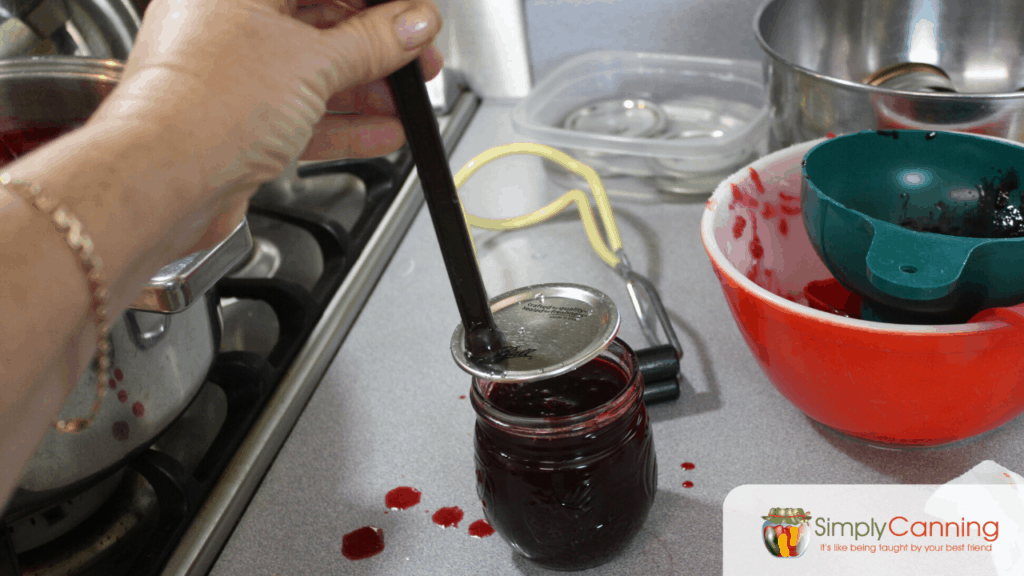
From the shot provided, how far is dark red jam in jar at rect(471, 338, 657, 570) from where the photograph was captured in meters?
0.39

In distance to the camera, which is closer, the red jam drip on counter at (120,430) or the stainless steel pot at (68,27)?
the red jam drip on counter at (120,430)

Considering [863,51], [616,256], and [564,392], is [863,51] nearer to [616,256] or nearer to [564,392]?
[616,256]

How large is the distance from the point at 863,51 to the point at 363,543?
62cm

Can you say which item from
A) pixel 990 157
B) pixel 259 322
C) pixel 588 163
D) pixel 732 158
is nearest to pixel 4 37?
pixel 259 322

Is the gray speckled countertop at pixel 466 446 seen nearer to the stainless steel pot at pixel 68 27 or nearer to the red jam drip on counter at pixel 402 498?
the red jam drip on counter at pixel 402 498

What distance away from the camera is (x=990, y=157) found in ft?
1.52

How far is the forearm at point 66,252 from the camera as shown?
0.79ft

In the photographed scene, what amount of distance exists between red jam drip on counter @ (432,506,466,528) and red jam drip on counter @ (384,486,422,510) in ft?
0.06

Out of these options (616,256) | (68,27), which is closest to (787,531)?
(616,256)

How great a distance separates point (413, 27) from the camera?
0.34 m

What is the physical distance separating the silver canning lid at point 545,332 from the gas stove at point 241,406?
0.21m

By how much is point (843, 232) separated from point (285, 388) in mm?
406

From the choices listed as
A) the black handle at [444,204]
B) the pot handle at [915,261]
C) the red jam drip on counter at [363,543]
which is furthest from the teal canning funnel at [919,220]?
the red jam drip on counter at [363,543]

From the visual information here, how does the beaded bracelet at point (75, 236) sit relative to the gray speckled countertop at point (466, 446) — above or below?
above
